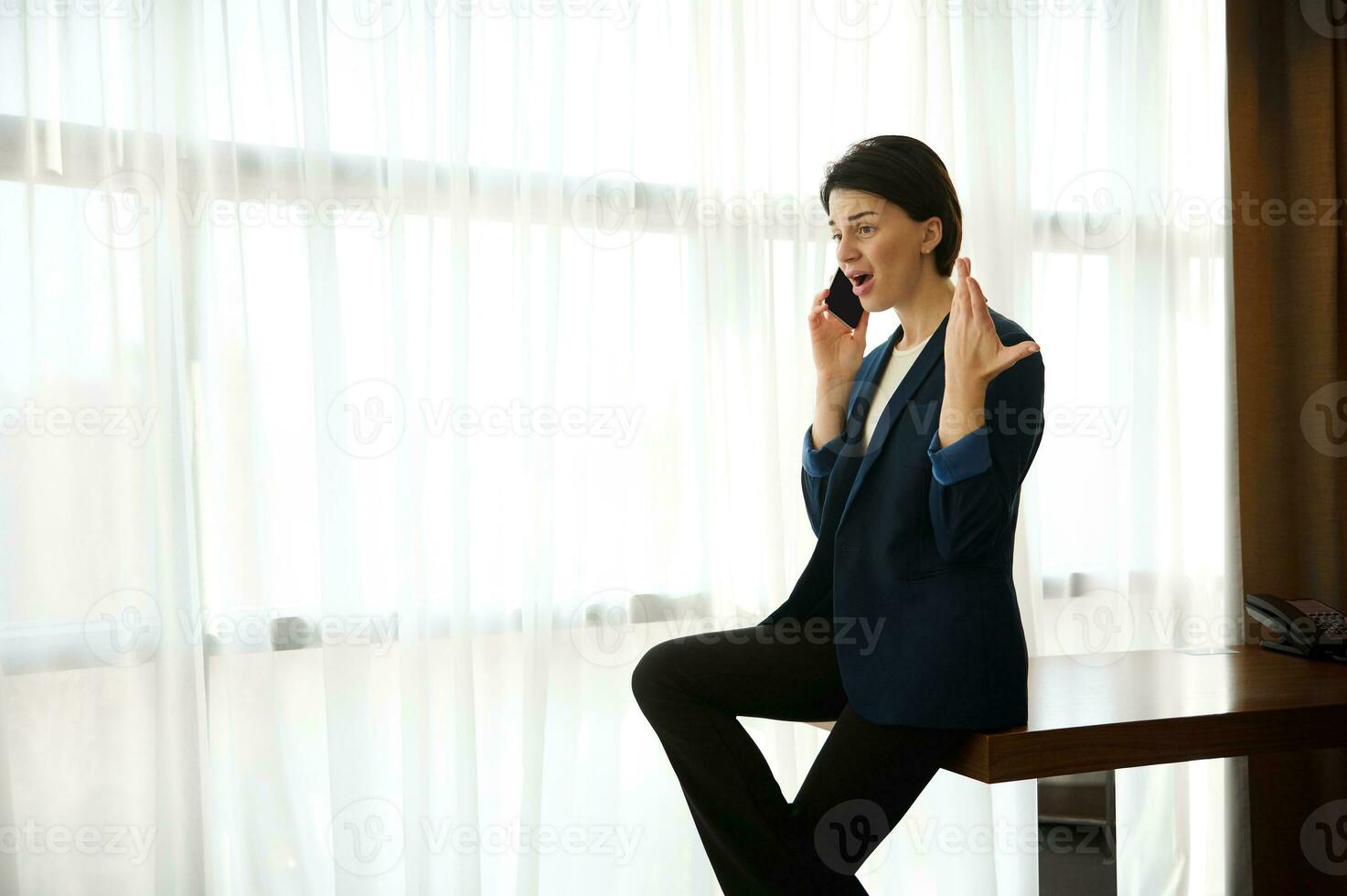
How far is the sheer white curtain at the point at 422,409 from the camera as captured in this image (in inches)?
69.3

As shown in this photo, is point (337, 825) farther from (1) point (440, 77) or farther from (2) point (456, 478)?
(1) point (440, 77)

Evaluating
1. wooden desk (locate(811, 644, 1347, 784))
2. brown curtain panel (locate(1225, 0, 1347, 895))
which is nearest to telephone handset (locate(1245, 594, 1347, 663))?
wooden desk (locate(811, 644, 1347, 784))

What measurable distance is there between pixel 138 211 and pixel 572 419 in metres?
0.87

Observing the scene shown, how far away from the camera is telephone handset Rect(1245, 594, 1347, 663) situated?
6.34 feet

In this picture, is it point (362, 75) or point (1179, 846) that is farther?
point (1179, 846)

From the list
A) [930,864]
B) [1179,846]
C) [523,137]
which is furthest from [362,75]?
[1179,846]

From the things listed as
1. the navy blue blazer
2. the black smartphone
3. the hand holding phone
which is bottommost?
the navy blue blazer

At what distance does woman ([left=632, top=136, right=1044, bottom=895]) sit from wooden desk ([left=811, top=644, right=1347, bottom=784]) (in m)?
0.05

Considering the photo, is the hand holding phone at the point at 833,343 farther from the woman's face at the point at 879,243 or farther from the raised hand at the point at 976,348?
the raised hand at the point at 976,348

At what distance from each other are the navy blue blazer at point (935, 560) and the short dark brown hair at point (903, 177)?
0.51ft

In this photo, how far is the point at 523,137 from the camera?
1.97 metres

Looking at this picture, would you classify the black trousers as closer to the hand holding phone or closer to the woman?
the woman

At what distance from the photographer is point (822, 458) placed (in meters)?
1.40

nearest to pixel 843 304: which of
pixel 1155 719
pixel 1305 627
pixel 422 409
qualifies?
pixel 1155 719
